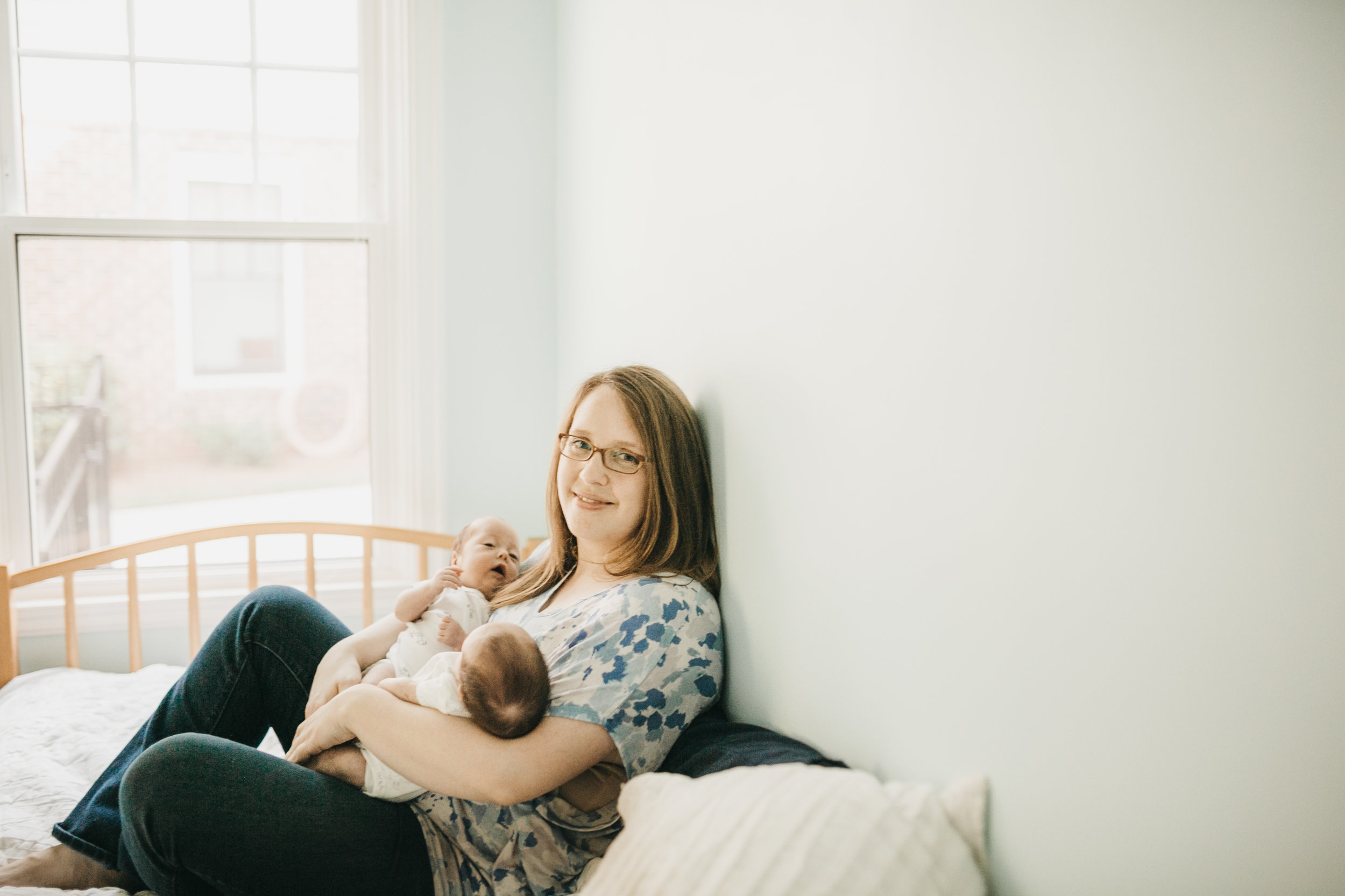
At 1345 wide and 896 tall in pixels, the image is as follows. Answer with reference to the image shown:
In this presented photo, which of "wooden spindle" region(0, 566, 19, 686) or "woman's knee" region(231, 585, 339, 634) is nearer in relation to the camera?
"woman's knee" region(231, 585, 339, 634)

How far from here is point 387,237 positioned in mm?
2395

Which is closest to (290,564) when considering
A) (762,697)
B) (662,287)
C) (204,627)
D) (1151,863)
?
(204,627)

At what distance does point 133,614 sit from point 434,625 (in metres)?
1.21

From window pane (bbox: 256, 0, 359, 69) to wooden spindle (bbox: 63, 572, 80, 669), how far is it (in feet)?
5.06

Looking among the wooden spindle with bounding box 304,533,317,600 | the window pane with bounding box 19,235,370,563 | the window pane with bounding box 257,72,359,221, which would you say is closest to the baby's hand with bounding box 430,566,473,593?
the wooden spindle with bounding box 304,533,317,600

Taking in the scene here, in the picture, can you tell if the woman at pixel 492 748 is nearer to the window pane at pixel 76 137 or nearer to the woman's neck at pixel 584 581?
the woman's neck at pixel 584 581

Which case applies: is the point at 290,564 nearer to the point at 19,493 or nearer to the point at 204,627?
the point at 204,627

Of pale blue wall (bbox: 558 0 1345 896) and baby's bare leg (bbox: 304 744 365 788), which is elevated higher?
pale blue wall (bbox: 558 0 1345 896)

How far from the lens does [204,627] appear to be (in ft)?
7.71

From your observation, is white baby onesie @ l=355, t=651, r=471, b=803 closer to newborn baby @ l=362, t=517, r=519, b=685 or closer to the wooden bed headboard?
newborn baby @ l=362, t=517, r=519, b=685

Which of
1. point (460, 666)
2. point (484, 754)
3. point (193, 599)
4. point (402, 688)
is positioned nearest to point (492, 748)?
point (484, 754)

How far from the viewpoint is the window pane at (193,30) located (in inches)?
89.6

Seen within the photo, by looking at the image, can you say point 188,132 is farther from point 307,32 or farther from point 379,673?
point 379,673

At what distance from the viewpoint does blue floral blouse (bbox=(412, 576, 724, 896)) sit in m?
1.10
